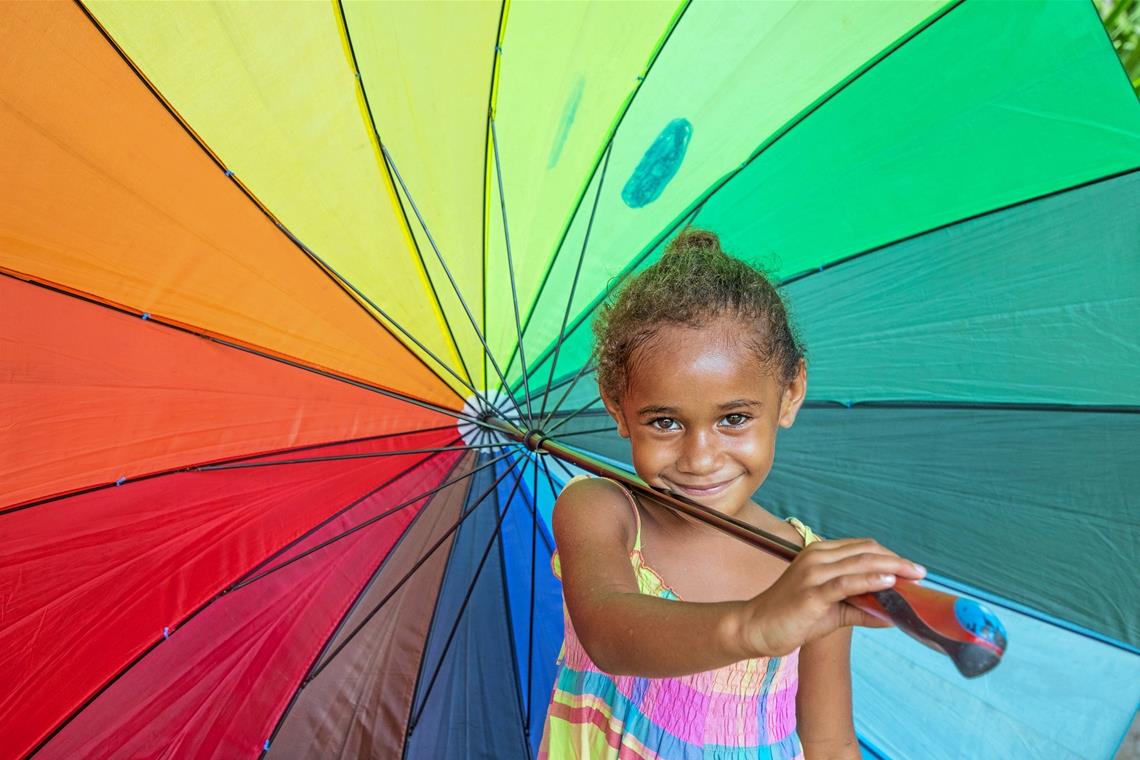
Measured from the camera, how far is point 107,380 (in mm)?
1827

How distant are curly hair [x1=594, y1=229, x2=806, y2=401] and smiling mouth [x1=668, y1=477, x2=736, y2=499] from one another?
191 millimetres

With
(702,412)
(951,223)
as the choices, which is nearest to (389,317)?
(702,412)

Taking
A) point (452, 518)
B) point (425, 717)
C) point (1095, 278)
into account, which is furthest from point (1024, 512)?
point (425, 717)

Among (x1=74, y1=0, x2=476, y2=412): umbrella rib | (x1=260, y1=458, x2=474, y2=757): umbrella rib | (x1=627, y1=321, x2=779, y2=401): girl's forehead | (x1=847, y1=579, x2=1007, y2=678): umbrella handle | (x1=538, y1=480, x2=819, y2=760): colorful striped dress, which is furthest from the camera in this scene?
(x1=260, y1=458, x2=474, y2=757): umbrella rib

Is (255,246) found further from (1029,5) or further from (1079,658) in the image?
(1079,658)

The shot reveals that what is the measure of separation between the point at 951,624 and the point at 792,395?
0.93 m

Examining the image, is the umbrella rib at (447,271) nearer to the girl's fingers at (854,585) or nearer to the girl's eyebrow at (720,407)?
the girl's eyebrow at (720,407)

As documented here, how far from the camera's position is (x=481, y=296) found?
83.9 inches

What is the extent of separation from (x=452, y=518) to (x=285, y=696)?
1.81 ft

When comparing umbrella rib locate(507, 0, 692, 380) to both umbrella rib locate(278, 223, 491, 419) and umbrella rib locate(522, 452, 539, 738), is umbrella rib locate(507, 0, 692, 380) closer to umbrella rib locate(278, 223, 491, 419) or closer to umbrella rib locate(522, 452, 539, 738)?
umbrella rib locate(278, 223, 491, 419)

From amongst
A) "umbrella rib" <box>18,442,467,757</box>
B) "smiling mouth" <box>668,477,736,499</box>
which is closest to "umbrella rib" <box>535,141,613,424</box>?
"smiling mouth" <box>668,477,736,499</box>

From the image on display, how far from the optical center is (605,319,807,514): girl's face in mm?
1459

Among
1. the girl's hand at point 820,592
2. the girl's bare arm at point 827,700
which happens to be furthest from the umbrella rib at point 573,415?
the girl's hand at point 820,592

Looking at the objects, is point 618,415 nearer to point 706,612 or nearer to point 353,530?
point 706,612
